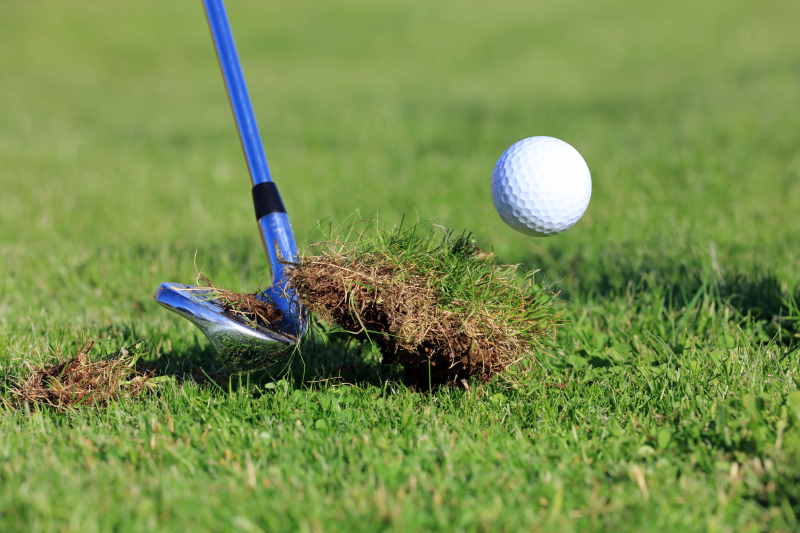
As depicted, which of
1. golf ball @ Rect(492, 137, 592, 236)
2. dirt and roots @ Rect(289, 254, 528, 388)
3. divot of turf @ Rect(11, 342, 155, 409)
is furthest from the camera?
Answer: golf ball @ Rect(492, 137, 592, 236)

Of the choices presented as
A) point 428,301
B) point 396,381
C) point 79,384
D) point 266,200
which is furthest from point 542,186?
point 79,384

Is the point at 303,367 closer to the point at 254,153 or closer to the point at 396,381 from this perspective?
the point at 396,381

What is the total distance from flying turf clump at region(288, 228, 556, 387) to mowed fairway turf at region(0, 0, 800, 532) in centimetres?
14

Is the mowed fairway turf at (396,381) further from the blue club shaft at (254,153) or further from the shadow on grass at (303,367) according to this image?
the blue club shaft at (254,153)

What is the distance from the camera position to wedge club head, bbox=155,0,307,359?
2.82 metres

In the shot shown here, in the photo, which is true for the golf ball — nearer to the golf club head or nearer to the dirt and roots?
the dirt and roots

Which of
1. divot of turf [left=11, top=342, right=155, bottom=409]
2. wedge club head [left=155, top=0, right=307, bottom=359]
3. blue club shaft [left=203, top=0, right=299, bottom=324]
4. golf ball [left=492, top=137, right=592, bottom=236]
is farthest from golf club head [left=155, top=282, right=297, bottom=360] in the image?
golf ball [left=492, top=137, right=592, bottom=236]

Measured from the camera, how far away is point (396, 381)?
10.3ft

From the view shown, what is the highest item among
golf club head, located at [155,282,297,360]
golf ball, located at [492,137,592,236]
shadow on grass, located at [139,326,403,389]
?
golf ball, located at [492,137,592,236]

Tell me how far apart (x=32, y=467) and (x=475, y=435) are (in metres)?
1.41

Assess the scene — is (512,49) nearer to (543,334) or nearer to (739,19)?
(739,19)

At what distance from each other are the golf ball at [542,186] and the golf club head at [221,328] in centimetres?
109

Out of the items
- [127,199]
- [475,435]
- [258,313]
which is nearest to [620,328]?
[475,435]

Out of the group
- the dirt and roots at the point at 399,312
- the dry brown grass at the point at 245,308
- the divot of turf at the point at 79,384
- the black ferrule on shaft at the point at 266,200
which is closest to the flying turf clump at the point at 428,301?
the dirt and roots at the point at 399,312
